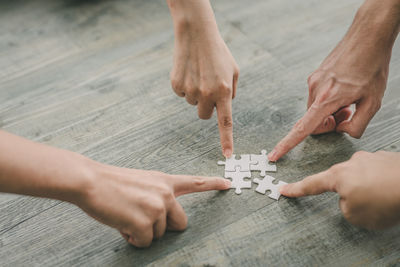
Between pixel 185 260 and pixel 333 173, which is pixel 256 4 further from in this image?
pixel 185 260

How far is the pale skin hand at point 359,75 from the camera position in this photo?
50.9 inches

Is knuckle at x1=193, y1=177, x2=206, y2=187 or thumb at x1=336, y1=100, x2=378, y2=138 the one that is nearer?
knuckle at x1=193, y1=177, x2=206, y2=187

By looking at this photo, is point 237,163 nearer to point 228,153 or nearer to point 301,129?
point 228,153

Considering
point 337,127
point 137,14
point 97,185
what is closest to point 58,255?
point 97,185

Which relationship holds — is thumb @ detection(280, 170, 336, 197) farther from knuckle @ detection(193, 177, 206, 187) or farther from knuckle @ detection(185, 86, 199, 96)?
knuckle @ detection(185, 86, 199, 96)

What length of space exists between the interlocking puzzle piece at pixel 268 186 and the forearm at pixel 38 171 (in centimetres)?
66

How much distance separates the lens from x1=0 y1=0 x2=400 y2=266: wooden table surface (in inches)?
46.3

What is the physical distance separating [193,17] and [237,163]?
0.60m

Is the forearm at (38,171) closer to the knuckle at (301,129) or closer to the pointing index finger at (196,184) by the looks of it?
the pointing index finger at (196,184)

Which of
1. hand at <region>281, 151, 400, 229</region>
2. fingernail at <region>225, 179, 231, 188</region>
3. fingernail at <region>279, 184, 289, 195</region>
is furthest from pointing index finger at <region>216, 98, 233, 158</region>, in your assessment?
hand at <region>281, 151, 400, 229</region>

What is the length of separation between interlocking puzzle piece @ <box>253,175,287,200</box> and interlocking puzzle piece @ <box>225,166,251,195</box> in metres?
0.04

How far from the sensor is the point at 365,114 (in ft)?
4.34

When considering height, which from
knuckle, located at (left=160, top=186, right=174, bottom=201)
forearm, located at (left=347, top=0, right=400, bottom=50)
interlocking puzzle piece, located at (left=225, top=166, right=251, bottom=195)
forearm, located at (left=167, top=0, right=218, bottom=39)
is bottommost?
interlocking puzzle piece, located at (left=225, top=166, right=251, bottom=195)

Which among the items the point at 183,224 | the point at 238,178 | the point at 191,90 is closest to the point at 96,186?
the point at 183,224
